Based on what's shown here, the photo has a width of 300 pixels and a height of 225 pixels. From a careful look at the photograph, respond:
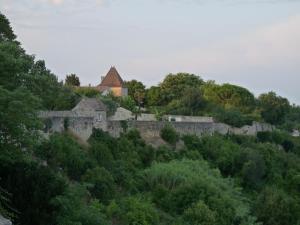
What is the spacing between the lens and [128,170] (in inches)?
1681

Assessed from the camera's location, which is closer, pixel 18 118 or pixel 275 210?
pixel 18 118

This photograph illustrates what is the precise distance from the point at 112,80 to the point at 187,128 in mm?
35221

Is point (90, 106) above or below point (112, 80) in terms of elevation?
below

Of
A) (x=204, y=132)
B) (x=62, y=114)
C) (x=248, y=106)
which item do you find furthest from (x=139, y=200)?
(x=248, y=106)

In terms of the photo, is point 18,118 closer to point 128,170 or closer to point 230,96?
point 128,170

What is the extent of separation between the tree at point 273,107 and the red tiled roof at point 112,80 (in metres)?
17.3

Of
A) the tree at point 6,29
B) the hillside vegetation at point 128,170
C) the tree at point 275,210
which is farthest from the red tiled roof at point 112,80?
the tree at point 6,29

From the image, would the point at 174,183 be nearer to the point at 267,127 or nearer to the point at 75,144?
the point at 75,144

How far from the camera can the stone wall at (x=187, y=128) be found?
4844 cm

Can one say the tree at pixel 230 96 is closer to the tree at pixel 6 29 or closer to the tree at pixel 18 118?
the tree at pixel 6 29

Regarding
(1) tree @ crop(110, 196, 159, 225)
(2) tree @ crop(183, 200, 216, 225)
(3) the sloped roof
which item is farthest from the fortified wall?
(2) tree @ crop(183, 200, 216, 225)

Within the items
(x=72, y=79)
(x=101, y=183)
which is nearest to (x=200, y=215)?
(x=101, y=183)

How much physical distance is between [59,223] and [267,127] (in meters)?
52.9

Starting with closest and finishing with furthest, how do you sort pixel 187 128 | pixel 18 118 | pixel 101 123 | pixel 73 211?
1. pixel 18 118
2. pixel 73 211
3. pixel 101 123
4. pixel 187 128
